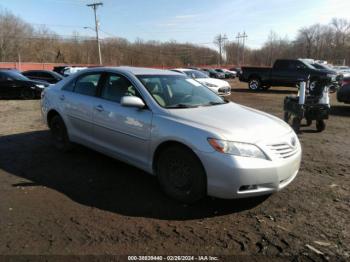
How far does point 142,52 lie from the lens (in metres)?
101

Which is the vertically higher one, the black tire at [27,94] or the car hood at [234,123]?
the car hood at [234,123]

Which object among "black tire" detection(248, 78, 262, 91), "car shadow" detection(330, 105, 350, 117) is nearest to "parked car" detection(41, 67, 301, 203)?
"car shadow" detection(330, 105, 350, 117)

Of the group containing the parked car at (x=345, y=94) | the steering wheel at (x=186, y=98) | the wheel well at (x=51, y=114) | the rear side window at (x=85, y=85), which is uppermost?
the rear side window at (x=85, y=85)

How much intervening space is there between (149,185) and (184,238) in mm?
1498

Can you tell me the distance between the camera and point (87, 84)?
5.80 meters

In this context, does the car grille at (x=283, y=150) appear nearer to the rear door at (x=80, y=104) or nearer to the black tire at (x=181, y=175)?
the black tire at (x=181, y=175)

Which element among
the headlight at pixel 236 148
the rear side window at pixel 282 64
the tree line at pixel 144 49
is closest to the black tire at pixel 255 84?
the rear side window at pixel 282 64

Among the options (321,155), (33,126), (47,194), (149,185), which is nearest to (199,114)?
(149,185)

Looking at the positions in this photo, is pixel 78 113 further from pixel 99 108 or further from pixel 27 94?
pixel 27 94

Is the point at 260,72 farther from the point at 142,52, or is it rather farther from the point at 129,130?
Result: the point at 142,52

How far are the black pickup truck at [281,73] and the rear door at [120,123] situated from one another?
17185 millimetres

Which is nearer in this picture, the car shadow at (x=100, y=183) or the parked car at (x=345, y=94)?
the car shadow at (x=100, y=183)

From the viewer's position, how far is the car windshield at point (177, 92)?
15.7ft

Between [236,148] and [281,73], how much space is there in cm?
1922
